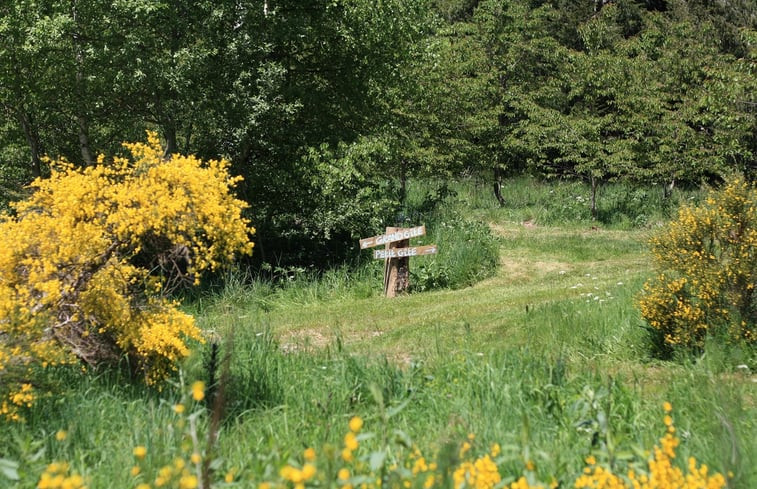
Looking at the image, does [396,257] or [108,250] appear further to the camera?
[396,257]

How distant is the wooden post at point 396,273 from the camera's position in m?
10.9

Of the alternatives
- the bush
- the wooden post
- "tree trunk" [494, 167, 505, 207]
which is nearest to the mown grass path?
the wooden post

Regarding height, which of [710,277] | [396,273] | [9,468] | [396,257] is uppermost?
[710,277]

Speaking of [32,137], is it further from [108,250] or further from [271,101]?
[108,250]

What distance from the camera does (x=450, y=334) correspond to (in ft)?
24.7

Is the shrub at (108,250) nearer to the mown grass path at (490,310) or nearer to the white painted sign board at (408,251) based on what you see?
the mown grass path at (490,310)

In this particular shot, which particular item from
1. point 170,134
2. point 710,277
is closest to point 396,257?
point 170,134

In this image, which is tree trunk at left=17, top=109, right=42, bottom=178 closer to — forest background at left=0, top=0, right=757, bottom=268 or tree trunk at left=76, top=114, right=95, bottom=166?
forest background at left=0, top=0, right=757, bottom=268

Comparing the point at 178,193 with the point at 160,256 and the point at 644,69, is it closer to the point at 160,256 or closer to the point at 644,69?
the point at 160,256

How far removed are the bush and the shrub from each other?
3.85 metres

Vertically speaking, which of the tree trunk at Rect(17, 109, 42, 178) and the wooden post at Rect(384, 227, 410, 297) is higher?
the tree trunk at Rect(17, 109, 42, 178)

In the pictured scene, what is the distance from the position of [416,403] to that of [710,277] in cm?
329

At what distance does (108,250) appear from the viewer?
5.10 meters

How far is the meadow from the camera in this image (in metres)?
3.21
